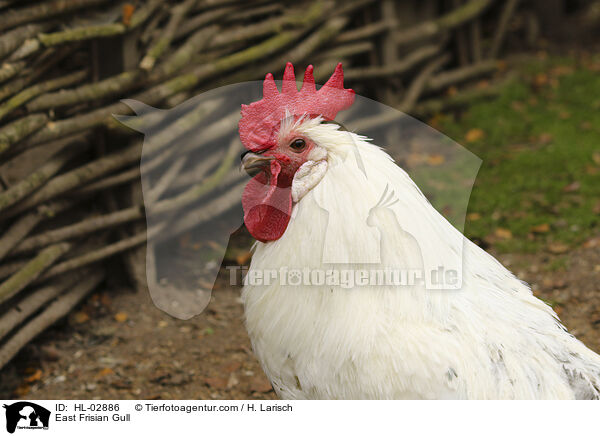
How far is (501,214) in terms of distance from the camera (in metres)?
5.38

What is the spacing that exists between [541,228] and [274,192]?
3178mm

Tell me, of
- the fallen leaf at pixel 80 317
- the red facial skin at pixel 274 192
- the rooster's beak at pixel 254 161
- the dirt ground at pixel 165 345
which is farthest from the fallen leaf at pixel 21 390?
the rooster's beak at pixel 254 161

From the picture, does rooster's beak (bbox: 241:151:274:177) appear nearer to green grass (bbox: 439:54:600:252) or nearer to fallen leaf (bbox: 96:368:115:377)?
fallen leaf (bbox: 96:368:115:377)

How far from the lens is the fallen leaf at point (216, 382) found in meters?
3.88

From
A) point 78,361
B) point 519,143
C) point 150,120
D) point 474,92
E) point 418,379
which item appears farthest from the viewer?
point 474,92

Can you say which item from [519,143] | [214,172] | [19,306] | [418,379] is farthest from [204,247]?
[519,143]

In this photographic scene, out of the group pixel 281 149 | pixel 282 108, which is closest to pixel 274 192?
pixel 281 149

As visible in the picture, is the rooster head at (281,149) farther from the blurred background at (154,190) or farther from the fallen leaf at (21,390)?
the fallen leaf at (21,390)

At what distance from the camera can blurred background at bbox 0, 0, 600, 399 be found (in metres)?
3.95

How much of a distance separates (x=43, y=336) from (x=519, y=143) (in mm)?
4860

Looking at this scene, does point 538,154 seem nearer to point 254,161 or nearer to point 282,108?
point 282,108

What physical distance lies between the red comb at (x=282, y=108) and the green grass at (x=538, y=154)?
272cm
